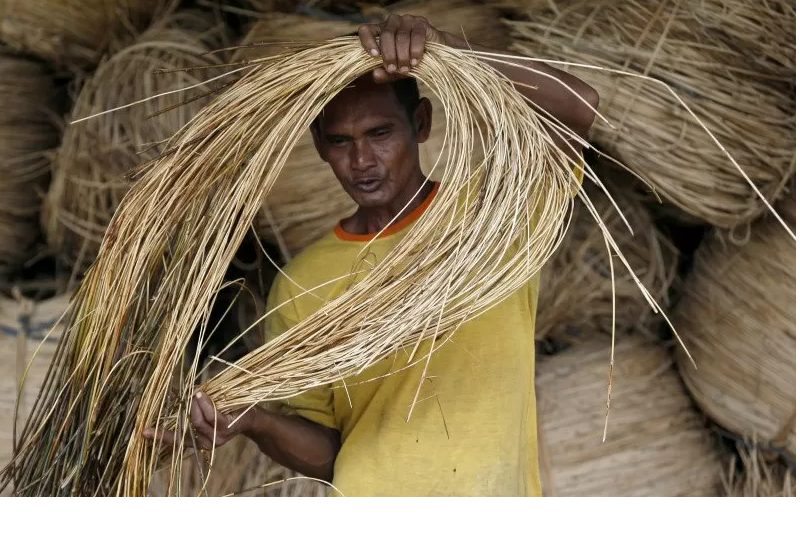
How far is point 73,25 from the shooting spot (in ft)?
7.50

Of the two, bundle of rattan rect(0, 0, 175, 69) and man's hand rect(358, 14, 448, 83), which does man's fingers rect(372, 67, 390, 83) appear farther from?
bundle of rattan rect(0, 0, 175, 69)

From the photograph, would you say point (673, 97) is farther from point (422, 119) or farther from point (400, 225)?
point (400, 225)

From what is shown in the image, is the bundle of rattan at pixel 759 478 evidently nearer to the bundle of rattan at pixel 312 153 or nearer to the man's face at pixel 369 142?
the bundle of rattan at pixel 312 153

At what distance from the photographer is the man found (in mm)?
1634

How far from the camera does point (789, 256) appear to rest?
2180mm

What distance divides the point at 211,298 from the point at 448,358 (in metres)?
0.33

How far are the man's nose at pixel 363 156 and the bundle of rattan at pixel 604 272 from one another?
0.62 m

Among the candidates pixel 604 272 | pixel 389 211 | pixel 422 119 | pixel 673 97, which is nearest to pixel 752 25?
pixel 673 97

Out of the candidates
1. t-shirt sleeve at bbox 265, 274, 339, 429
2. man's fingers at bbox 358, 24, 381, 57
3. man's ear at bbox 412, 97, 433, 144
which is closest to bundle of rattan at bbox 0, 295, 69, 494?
t-shirt sleeve at bbox 265, 274, 339, 429

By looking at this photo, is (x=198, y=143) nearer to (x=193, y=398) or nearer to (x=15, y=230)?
(x=193, y=398)

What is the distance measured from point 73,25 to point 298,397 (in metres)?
0.94

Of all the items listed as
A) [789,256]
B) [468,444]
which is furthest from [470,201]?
[789,256]

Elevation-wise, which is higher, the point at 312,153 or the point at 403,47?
the point at 403,47
